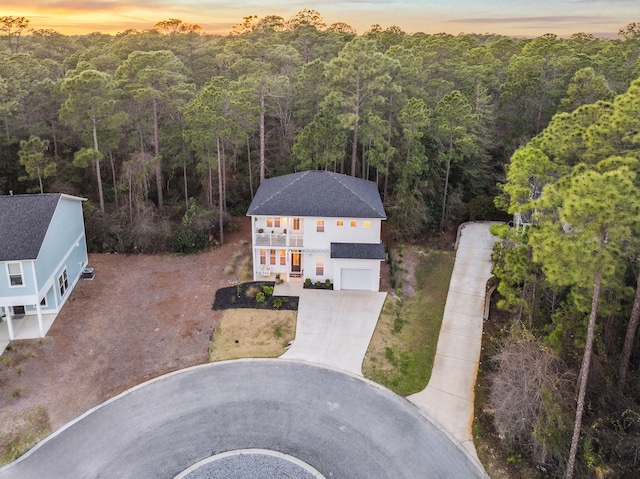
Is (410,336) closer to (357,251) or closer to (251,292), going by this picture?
(357,251)

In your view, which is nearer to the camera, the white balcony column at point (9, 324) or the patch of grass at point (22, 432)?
the patch of grass at point (22, 432)

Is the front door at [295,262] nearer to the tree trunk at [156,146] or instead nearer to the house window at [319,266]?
the house window at [319,266]

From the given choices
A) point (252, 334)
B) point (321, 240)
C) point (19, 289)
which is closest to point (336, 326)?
point (252, 334)

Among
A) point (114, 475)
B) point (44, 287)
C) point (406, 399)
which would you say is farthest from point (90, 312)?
point (406, 399)

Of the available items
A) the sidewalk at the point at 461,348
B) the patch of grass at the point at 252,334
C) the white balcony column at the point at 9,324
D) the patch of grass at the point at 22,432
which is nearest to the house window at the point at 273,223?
the patch of grass at the point at 252,334

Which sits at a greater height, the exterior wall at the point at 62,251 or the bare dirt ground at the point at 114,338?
the exterior wall at the point at 62,251

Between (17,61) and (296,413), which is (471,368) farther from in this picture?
(17,61)
